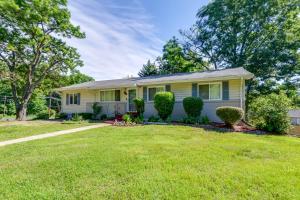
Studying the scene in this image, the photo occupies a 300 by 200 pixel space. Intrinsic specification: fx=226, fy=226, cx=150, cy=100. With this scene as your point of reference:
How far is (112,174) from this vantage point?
4980 millimetres

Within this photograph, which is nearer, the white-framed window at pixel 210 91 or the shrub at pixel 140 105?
the white-framed window at pixel 210 91

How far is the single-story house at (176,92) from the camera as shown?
45.8ft

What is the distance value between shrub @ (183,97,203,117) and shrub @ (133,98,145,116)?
141 inches

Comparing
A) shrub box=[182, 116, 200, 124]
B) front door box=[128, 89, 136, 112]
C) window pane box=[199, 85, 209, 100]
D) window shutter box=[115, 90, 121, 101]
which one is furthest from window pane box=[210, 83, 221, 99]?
window shutter box=[115, 90, 121, 101]

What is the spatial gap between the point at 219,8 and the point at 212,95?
50.9 feet

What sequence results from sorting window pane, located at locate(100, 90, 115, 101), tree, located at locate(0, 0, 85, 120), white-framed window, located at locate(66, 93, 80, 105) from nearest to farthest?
tree, located at locate(0, 0, 85, 120)
window pane, located at locate(100, 90, 115, 101)
white-framed window, located at locate(66, 93, 80, 105)

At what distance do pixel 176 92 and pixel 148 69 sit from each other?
20.7 metres

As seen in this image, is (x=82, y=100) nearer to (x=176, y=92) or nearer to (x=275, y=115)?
(x=176, y=92)

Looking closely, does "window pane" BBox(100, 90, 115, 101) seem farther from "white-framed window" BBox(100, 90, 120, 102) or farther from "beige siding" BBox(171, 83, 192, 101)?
"beige siding" BBox(171, 83, 192, 101)

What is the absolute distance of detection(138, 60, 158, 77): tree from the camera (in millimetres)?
35059

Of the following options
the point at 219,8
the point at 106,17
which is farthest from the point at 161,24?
the point at 219,8

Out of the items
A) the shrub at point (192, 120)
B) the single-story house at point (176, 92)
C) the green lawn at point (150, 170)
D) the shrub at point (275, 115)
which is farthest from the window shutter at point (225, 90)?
the green lawn at point (150, 170)

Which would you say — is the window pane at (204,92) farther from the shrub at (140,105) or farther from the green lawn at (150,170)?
the green lawn at (150,170)

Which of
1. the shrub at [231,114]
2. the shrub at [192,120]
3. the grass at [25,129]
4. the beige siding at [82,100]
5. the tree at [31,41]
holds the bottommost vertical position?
the grass at [25,129]
